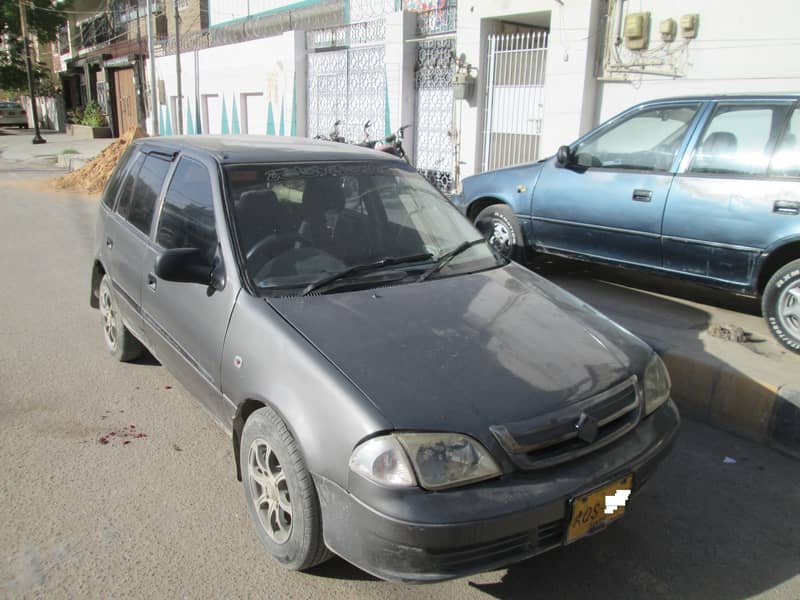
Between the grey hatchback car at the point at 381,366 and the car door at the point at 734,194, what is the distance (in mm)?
2022

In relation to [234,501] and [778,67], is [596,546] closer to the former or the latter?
[234,501]

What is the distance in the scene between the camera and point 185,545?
284 cm

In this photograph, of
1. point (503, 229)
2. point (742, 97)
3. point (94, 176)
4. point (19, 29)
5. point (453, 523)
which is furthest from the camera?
point (19, 29)

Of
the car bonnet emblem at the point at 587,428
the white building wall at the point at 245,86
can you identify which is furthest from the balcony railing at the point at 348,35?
the car bonnet emblem at the point at 587,428

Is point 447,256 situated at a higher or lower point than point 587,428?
higher

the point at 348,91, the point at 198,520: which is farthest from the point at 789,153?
the point at 348,91

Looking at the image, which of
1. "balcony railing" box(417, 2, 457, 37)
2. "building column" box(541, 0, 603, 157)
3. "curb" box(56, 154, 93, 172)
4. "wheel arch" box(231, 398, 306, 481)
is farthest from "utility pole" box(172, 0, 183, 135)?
"wheel arch" box(231, 398, 306, 481)

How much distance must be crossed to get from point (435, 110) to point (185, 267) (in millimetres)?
Answer: 10651

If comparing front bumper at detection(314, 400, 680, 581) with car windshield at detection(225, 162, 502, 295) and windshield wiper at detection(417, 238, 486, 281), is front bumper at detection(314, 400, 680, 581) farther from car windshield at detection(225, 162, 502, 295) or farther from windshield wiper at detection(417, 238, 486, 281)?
windshield wiper at detection(417, 238, 486, 281)

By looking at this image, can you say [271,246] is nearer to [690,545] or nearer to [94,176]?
[690,545]

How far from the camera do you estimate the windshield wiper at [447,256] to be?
3.30 meters

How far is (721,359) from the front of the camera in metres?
4.31

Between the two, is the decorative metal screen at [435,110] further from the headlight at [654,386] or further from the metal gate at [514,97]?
the headlight at [654,386]

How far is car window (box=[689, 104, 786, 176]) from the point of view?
15.5 ft
